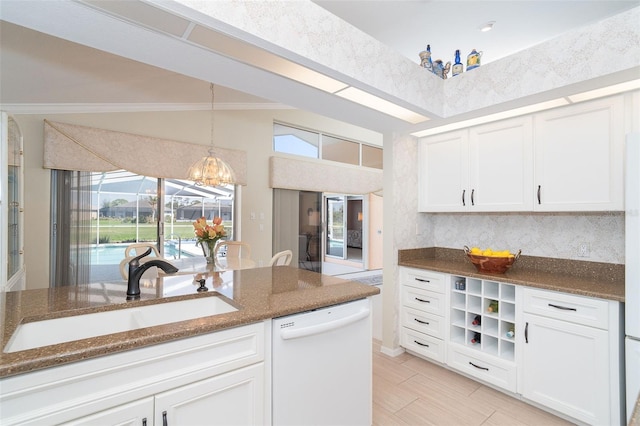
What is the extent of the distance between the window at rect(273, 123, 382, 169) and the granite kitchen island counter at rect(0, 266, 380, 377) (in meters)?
3.65

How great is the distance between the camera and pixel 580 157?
87.4 inches

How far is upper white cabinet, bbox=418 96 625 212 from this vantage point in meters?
2.10

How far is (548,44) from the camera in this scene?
6.72 feet

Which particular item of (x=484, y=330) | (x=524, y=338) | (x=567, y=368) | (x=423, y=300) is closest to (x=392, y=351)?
(x=423, y=300)

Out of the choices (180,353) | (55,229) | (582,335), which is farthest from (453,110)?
(55,229)

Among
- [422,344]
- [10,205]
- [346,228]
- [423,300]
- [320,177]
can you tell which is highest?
[320,177]

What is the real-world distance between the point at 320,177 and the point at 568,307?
4193 mm

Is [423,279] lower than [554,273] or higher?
lower

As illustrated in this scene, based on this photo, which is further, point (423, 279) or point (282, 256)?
point (282, 256)

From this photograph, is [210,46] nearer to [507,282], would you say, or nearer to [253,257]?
[507,282]

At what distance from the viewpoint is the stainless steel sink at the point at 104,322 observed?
1.22 meters

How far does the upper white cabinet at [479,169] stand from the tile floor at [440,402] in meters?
1.51

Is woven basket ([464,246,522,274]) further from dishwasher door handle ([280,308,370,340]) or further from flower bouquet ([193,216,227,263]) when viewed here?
A: flower bouquet ([193,216,227,263])

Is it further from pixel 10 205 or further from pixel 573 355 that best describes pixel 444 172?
pixel 10 205
